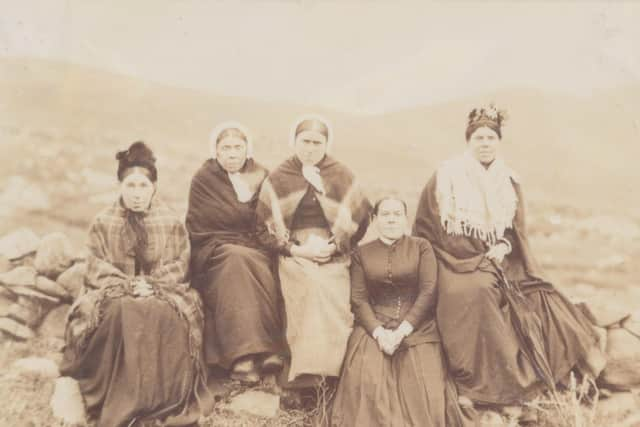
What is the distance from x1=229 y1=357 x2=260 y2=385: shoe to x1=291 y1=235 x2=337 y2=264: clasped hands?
0.75m

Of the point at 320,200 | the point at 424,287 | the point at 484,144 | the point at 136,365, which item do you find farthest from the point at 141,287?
the point at 484,144

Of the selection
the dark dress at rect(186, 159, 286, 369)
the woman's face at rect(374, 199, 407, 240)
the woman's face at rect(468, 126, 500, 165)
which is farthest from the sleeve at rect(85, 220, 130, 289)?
the woman's face at rect(468, 126, 500, 165)

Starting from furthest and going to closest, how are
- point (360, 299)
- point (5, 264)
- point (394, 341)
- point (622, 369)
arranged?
point (5, 264), point (622, 369), point (360, 299), point (394, 341)

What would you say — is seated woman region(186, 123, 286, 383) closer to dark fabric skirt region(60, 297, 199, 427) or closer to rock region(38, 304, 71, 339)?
dark fabric skirt region(60, 297, 199, 427)

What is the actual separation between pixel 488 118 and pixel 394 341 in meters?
1.70

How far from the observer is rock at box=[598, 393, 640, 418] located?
12.5ft

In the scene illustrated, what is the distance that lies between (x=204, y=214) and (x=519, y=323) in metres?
2.24

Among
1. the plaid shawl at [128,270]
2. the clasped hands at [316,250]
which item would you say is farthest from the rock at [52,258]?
the clasped hands at [316,250]

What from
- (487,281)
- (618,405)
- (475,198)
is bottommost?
(618,405)

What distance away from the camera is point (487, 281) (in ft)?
11.9

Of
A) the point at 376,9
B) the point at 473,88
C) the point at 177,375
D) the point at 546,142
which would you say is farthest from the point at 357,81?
the point at 177,375

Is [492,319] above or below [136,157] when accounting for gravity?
below

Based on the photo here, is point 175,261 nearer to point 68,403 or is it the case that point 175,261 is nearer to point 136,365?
point 136,365

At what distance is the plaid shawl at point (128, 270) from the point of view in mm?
3453
